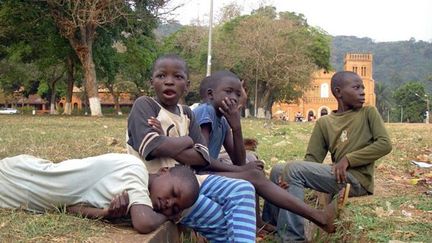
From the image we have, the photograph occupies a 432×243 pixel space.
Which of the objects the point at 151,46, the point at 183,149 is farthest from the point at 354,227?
the point at 151,46

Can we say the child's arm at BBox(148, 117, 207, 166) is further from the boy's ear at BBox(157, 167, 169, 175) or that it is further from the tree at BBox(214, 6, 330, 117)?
the tree at BBox(214, 6, 330, 117)

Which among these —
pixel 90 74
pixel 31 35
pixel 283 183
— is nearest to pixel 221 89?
pixel 283 183

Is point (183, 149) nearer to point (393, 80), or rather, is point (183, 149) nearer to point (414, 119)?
point (414, 119)

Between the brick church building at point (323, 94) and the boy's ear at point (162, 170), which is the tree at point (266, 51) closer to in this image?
the brick church building at point (323, 94)

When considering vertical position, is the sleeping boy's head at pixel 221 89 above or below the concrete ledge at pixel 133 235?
above

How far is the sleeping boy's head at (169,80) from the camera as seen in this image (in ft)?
10.8

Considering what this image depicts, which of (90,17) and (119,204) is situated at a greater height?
(90,17)

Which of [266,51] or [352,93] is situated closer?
[352,93]

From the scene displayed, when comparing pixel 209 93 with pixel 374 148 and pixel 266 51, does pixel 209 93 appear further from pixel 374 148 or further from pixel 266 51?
pixel 266 51

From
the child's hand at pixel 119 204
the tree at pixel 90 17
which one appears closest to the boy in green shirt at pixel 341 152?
the child's hand at pixel 119 204

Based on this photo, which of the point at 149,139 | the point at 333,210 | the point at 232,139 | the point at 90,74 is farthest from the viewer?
the point at 90,74

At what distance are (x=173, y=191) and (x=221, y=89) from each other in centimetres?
123

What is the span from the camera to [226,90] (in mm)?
3836

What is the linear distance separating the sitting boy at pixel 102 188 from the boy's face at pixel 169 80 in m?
0.59
